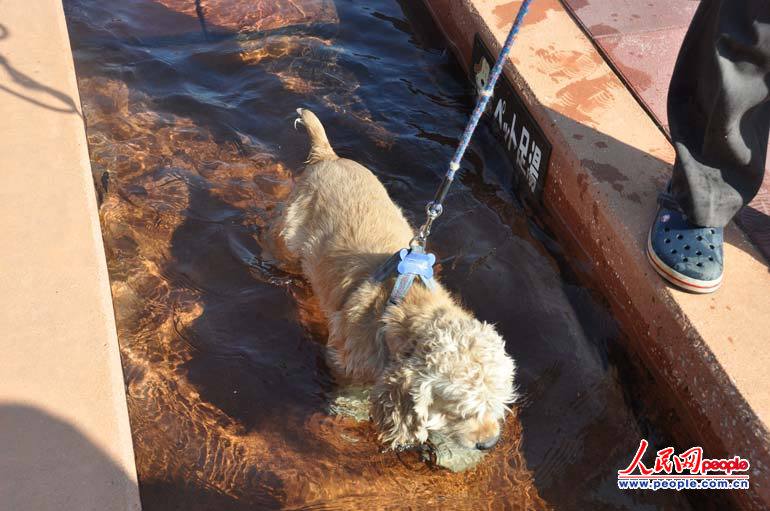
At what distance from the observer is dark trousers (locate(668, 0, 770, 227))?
314 cm

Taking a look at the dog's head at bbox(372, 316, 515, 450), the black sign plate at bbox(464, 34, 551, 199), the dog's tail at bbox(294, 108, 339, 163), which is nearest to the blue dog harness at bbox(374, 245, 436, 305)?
the dog's head at bbox(372, 316, 515, 450)

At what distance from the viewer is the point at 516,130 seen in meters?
5.07

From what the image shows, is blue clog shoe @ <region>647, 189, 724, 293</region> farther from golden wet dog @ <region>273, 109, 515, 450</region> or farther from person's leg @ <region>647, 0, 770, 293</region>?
golden wet dog @ <region>273, 109, 515, 450</region>

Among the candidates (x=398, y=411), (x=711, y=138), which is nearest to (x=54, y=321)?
(x=398, y=411)

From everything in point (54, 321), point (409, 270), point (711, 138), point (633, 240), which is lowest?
point (54, 321)

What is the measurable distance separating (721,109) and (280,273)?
8.86 feet

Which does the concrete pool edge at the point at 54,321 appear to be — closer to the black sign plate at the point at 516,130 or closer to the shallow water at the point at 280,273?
the shallow water at the point at 280,273

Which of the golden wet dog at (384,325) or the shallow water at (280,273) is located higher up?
the golden wet dog at (384,325)

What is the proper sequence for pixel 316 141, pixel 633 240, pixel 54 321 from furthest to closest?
pixel 316 141, pixel 633 240, pixel 54 321

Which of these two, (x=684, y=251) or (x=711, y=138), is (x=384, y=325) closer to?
(x=684, y=251)

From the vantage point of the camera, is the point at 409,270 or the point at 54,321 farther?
the point at 54,321

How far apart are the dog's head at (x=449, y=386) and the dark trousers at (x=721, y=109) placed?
1.44 meters

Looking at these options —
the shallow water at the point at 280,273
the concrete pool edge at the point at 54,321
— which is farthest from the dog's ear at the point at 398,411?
the concrete pool edge at the point at 54,321

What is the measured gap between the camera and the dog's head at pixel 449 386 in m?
2.80
